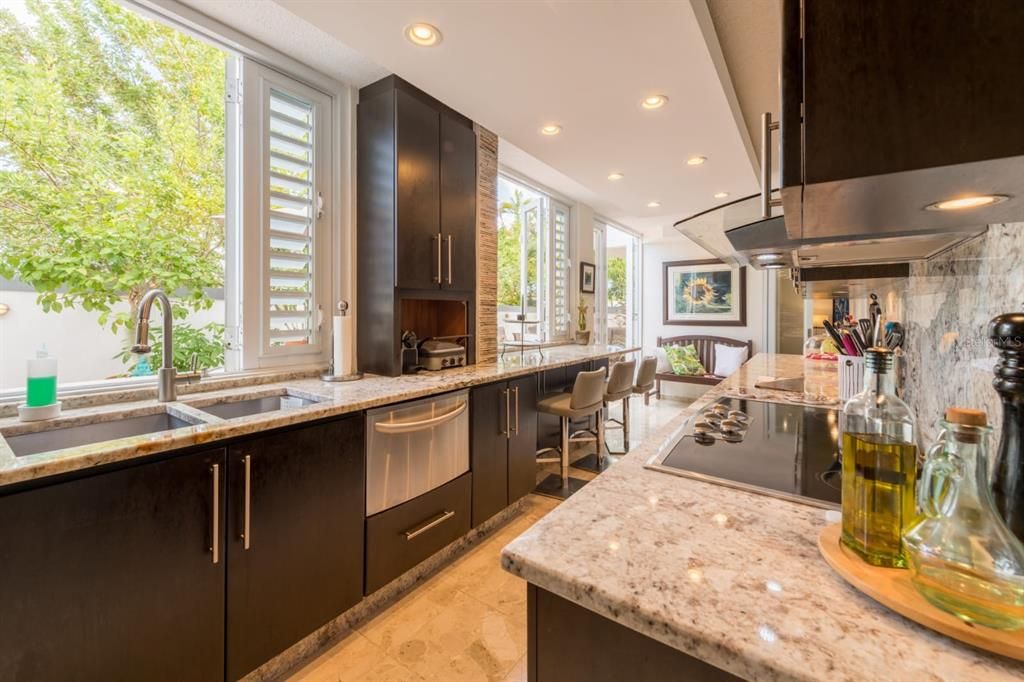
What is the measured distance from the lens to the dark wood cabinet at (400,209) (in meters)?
2.30

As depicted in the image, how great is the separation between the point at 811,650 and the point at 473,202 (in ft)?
8.91

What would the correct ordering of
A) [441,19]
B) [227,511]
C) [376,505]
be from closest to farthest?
[227,511] < [441,19] < [376,505]

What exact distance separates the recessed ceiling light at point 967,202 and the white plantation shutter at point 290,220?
2.39 metres

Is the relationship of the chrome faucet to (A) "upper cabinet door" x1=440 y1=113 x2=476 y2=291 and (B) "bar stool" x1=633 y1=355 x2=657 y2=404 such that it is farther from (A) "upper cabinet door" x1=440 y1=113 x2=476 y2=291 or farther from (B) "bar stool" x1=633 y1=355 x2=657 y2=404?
(B) "bar stool" x1=633 y1=355 x2=657 y2=404

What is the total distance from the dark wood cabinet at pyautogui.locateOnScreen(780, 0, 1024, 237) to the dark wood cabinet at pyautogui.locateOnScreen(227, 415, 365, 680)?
1556 mm

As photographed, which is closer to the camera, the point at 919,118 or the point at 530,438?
the point at 919,118

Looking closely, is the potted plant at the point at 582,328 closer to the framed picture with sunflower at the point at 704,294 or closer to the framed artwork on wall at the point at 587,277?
the framed artwork on wall at the point at 587,277

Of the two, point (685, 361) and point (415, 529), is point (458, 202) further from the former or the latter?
point (685, 361)

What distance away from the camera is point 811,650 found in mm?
457

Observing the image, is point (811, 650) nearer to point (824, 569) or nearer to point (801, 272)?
point (824, 569)

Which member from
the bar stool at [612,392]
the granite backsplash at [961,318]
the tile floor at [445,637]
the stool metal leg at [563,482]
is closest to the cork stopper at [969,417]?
the granite backsplash at [961,318]

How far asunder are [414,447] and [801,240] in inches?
63.3

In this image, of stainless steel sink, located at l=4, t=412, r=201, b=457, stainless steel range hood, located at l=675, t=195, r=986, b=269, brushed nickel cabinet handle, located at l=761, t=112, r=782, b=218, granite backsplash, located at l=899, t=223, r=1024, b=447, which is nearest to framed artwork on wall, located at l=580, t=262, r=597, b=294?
stainless steel range hood, located at l=675, t=195, r=986, b=269

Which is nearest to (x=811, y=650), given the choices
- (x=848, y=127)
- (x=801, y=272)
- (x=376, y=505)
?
(x=848, y=127)
